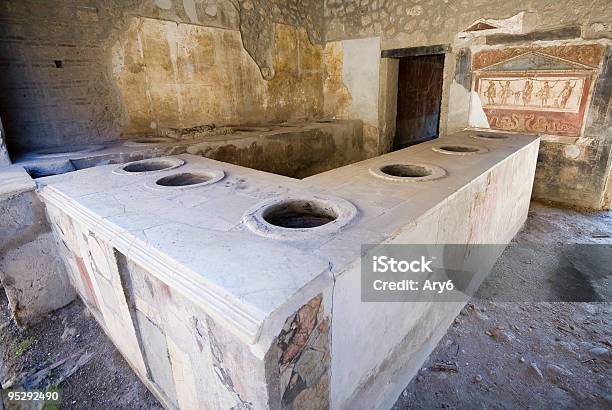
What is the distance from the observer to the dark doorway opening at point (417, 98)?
677 centimetres

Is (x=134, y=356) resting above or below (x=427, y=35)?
below

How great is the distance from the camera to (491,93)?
476 cm

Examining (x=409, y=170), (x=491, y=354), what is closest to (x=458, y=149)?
(x=409, y=170)

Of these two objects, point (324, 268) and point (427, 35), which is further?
point (427, 35)

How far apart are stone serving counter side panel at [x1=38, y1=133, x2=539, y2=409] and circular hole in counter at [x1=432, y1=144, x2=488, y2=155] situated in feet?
1.67

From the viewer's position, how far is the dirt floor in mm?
1913

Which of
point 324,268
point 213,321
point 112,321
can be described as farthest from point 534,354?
point 112,321

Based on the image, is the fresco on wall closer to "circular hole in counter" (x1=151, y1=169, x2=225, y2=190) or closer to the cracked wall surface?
"circular hole in counter" (x1=151, y1=169, x2=225, y2=190)

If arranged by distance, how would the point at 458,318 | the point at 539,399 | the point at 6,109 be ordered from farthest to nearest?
1. the point at 6,109
2. the point at 458,318
3. the point at 539,399

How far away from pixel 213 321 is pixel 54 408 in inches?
61.1

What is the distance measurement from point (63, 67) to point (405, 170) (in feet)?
11.9

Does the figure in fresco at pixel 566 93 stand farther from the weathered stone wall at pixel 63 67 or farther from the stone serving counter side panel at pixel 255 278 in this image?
the weathered stone wall at pixel 63 67

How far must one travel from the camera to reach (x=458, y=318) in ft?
8.26

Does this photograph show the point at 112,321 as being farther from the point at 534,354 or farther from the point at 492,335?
the point at 534,354
